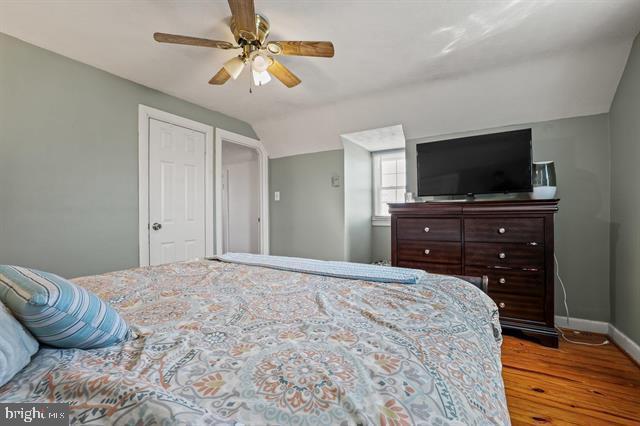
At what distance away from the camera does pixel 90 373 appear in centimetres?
56

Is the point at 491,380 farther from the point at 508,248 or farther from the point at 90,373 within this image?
the point at 508,248

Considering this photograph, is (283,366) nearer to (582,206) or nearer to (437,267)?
(437,267)

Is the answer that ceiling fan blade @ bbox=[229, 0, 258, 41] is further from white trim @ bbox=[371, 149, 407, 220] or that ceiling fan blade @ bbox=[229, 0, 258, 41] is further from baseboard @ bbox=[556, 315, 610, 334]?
baseboard @ bbox=[556, 315, 610, 334]

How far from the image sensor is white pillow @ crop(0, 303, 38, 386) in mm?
559

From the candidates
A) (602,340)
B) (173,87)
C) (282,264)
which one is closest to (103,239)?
(173,87)

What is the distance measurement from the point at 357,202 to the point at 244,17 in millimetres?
2744

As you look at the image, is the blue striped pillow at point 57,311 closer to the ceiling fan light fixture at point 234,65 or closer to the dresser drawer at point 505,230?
the ceiling fan light fixture at point 234,65

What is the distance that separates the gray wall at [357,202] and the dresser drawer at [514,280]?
1.63 meters

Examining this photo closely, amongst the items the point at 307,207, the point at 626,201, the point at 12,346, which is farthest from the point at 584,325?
the point at 12,346

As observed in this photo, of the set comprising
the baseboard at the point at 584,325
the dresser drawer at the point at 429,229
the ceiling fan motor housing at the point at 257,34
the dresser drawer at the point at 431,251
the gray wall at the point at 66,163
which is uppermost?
the ceiling fan motor housing at the point at 257,34

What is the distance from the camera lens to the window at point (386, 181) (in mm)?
4180

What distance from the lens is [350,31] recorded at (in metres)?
2.02
